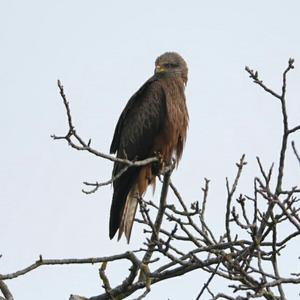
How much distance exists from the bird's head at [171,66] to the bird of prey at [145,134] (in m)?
0.05

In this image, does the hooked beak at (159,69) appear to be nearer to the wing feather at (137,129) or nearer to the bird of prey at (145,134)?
the bird of prey at (145,134)

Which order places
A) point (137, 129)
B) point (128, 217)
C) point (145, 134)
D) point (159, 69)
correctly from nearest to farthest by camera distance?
point (128, 217) < point (145, 134) < point (137, 129) < point (159, 69)

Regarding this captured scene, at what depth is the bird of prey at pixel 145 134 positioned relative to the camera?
7.82m

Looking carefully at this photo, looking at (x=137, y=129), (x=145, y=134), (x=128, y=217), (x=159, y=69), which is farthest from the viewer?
(x=159, y=69)

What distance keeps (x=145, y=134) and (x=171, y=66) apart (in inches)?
46.8

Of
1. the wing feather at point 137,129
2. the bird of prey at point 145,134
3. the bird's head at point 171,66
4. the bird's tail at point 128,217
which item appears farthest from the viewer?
the bird's head at point 171,66

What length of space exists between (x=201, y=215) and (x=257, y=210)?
51cm

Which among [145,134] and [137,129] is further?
[137,129]

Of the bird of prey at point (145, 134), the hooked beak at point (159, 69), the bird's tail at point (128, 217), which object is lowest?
the bird's tail at point (128, 217)

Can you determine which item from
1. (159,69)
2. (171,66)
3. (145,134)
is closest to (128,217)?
(145,134)

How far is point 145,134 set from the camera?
8.24m

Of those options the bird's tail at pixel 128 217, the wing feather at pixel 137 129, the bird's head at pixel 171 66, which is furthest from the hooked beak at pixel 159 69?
the bird's tail at pixel 128 217

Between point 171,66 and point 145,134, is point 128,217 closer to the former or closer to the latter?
point 145,134

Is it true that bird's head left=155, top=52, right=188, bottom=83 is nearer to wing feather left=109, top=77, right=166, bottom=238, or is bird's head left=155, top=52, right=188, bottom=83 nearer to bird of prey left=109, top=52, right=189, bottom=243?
bird of prey left=109, top=52, right=189, bottom=243
